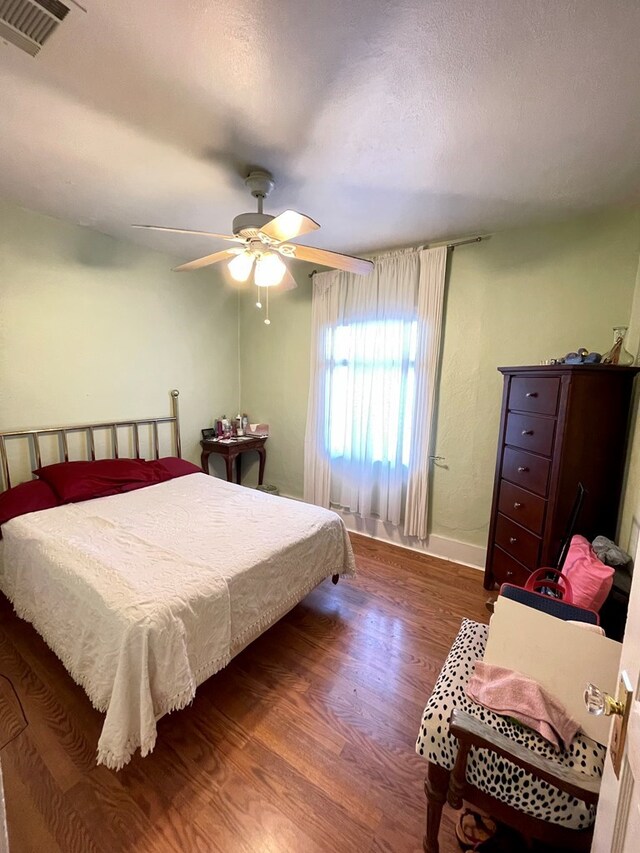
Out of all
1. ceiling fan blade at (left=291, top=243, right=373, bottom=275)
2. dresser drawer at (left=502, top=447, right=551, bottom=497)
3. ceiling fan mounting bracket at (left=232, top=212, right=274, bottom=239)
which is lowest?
dresser drawer at (left=502, top=447, right=551, bottom=497)

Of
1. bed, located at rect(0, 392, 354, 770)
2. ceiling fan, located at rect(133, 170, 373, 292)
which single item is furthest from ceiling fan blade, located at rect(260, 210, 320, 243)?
bed, located at rect(0, 392, 354, 770)

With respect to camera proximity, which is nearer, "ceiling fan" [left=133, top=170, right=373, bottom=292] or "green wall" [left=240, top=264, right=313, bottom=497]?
"ceiling fan" [left=133, top=170, right=373, bottom=292]

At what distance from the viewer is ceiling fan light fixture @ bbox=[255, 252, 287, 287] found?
1920mm

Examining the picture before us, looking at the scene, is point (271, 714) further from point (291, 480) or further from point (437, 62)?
point (437, 62)

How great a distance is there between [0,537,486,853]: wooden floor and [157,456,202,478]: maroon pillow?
132 centimetres

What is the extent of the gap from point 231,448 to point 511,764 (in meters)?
3.06

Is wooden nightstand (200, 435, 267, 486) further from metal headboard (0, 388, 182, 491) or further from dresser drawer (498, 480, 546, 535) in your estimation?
dresser drawer (498, 480, 546, 535)

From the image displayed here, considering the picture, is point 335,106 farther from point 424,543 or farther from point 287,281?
point 424,543

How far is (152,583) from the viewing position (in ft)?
4.70

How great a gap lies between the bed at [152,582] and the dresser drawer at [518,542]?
3.56 feet

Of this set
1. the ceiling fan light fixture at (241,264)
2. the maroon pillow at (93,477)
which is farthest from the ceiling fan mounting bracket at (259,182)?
the maroon pillow at (93,477)

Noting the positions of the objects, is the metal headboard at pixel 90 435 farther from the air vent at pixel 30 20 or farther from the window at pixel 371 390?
the air vent at pixel 30 20

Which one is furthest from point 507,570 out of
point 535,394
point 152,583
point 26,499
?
point 26,499

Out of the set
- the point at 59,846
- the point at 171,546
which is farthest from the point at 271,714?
the point at 171,546
